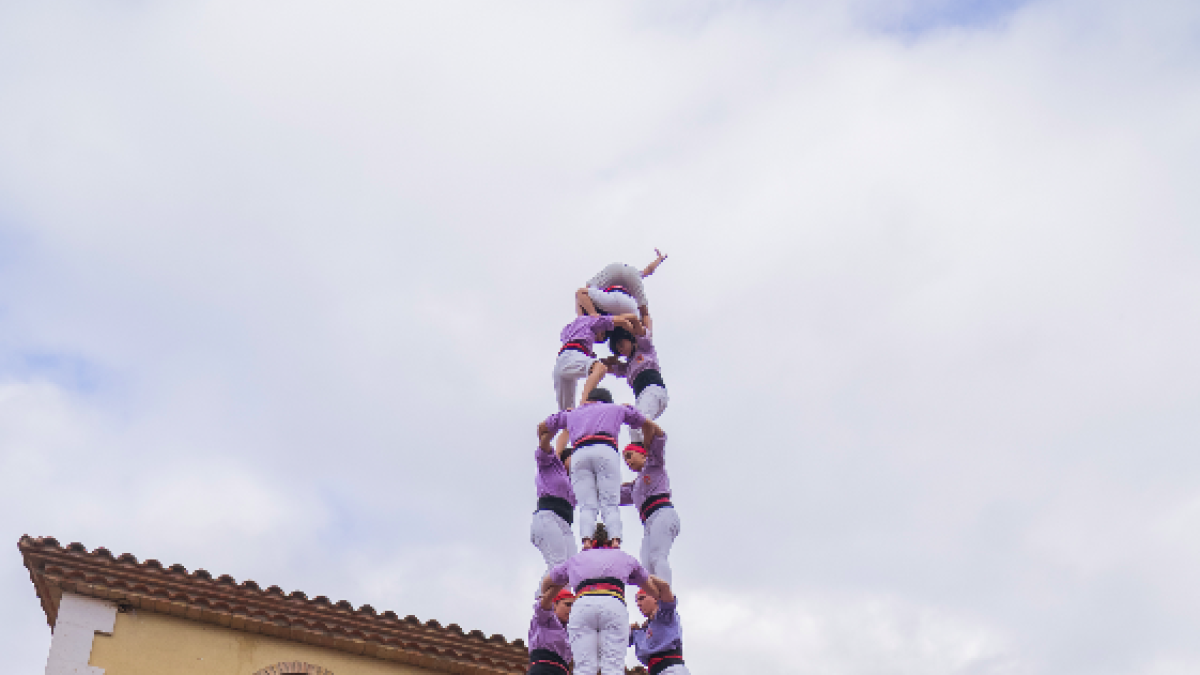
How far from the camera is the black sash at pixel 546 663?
10477 mm

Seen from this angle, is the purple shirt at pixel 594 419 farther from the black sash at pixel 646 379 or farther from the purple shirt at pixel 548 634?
the purple shirt at pixel 548 634

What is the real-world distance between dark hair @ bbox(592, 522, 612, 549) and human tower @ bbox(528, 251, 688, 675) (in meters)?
0.01

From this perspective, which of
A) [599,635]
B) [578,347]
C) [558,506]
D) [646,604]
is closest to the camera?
[599,635]

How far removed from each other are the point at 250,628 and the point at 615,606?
4.92 metres

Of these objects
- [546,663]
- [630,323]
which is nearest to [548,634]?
[546,663]

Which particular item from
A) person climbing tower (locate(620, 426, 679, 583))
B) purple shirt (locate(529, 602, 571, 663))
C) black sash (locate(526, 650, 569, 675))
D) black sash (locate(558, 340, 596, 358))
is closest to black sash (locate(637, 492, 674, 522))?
person climbing tower (locate(620, 426, 679, 583))

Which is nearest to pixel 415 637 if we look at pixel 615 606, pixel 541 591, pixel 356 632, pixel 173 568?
pixel 356 632

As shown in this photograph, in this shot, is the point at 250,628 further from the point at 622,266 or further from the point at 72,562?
the point at 622,266

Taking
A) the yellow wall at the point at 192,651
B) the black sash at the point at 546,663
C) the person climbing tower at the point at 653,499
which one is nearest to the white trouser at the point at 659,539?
the person climbing tower at the point at 653,499

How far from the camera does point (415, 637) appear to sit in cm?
1352

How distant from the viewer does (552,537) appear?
36.9 feet

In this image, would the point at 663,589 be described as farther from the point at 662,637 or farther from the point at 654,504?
the point at 654,504

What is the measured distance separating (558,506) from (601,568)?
60.1 inches

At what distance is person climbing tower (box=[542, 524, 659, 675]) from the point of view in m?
9.68
